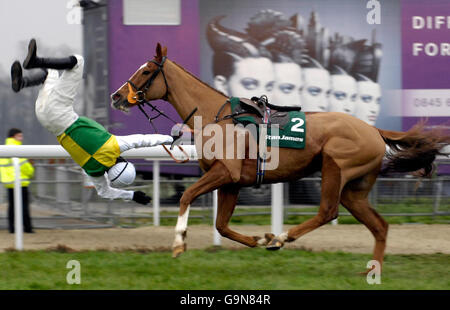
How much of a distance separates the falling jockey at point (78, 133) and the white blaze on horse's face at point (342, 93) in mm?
6500

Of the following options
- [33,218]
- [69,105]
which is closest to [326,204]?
[69,105]

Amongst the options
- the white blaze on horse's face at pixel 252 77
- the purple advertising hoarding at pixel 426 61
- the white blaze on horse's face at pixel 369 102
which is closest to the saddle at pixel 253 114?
the white blaze on horse's face at pixel 252 77

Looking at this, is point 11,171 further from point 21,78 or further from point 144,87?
point 21,78

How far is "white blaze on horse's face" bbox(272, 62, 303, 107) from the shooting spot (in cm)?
1179

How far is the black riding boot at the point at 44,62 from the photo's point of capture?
5.41 metres

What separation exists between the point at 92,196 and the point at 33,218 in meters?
0.75

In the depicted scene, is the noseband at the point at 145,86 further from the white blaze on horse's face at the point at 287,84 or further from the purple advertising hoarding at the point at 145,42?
the white blaze on horse's face at the point at 287,84

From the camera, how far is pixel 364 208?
6.60 metres

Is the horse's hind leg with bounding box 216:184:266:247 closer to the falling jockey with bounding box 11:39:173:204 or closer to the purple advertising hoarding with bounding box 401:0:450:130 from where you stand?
the falling jockey with bounding box 11:39:173:204

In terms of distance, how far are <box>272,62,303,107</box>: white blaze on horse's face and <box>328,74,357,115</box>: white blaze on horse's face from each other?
0.55 metres

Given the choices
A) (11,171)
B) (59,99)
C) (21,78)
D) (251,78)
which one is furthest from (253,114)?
(251,78)

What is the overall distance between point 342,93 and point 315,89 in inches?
17.9
